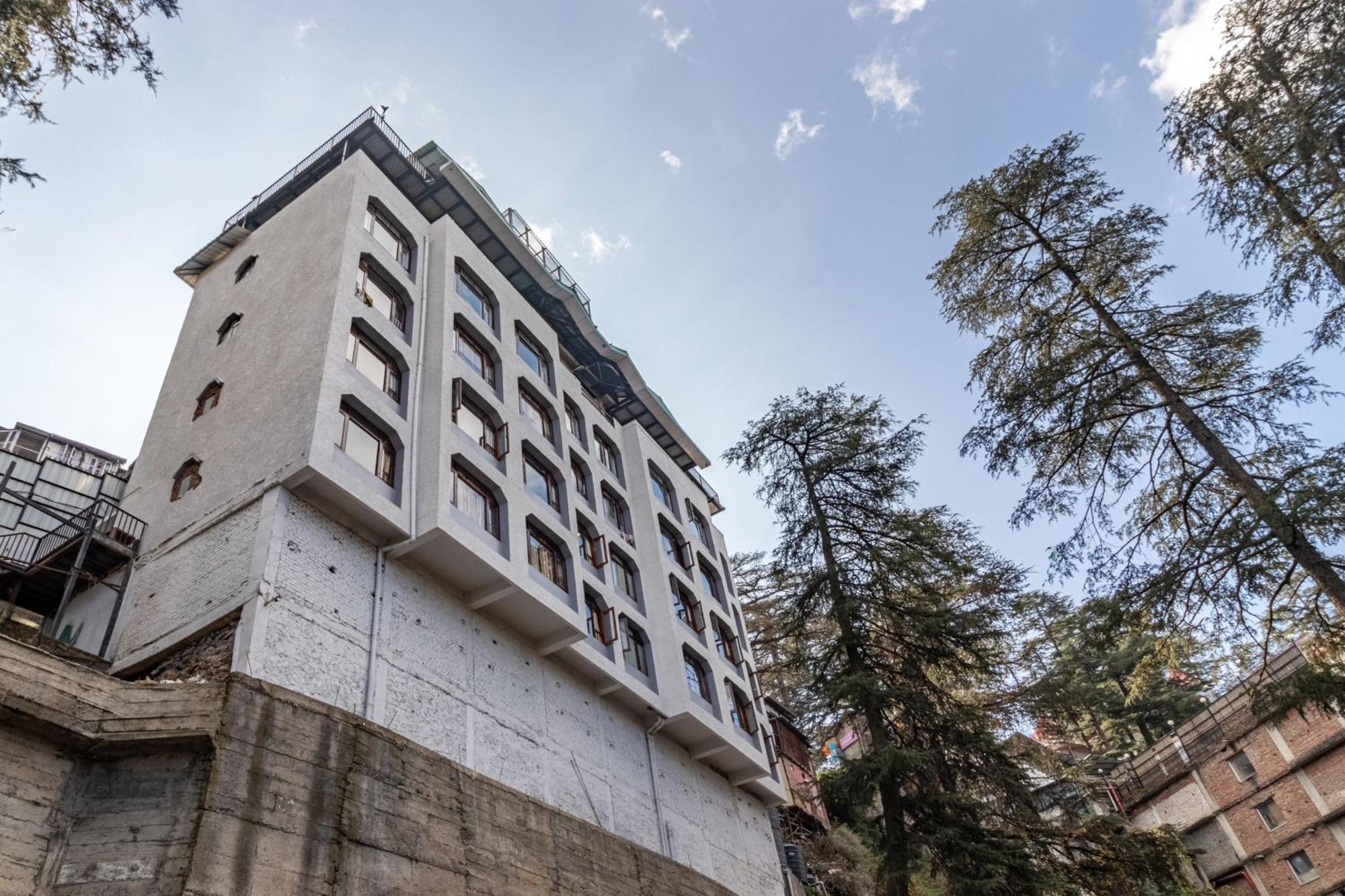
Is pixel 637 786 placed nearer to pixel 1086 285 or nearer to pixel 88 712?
pixel 88 712

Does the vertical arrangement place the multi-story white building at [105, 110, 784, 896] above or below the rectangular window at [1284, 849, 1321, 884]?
above

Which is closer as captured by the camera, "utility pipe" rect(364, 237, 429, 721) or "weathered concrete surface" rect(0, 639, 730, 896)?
"weathered concrete surface" rect(0, 639, 730, 896)

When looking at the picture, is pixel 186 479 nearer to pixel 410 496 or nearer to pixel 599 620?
pixel 410 496

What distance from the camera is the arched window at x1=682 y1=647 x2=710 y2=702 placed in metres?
22.6

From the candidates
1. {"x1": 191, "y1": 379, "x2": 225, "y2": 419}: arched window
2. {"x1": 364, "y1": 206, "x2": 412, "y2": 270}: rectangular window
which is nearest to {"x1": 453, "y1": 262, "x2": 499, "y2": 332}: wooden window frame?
{"x1": 364, "y1": 206, "x2": 412, "y2": 270}: rectangular window

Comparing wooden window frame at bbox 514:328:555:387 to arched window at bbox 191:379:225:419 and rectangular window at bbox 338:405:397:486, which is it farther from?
arched window at bbox 191:379:225:419

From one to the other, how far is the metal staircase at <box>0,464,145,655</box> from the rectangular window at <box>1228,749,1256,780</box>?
37.2 m

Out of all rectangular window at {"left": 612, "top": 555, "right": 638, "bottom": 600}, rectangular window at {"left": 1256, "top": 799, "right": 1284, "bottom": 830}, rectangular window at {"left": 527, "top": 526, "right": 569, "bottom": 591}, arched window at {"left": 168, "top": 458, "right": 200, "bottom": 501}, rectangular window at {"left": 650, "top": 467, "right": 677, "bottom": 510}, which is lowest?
rectangular window at {"left": 1256, "top": 799, "right": 1284, "bottom": 830}

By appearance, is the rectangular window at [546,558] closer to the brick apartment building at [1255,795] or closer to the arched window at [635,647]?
the arched window at [635,647]

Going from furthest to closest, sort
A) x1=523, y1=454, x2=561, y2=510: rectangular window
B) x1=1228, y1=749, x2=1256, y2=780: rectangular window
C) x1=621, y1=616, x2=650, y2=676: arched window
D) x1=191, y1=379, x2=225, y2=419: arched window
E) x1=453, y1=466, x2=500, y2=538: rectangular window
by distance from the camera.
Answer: x1=1228, y1=749, x2=1256, y2=780: rectangular window
x1=621, y1=616, x2=650, y2=676: arched window
x1=523, y1=454, x2=561, y2=510: rectangular window
x1=191, y1=379, x2=225, y2=419: arched window
x1=453, y1=466, x2=500, y2=538: rectangular window

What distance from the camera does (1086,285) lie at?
14.8 m

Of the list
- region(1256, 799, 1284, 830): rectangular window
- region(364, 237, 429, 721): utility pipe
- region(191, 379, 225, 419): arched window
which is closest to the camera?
region(364, 237, 429, 721): utility pipe

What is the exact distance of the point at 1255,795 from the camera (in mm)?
29812

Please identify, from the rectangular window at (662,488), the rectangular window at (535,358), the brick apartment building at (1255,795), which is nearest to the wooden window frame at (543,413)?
the rectangular window at (535,358)
